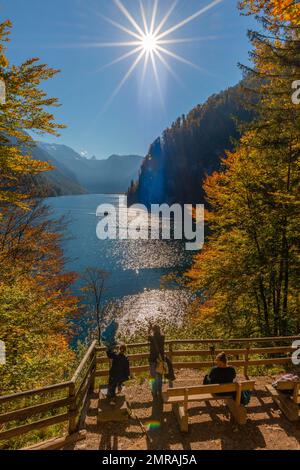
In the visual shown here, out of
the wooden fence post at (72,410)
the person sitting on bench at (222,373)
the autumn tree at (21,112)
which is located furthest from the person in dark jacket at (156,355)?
the autumn tree at (21,112)

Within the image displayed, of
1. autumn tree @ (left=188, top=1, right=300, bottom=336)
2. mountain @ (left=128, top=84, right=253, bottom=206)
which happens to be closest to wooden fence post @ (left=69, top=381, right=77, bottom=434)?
autumn tree @ (left=188, top=1, right=300, bottom=336)

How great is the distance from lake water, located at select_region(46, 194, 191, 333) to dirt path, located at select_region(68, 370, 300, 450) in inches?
774

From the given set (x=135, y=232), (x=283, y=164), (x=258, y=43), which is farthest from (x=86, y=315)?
(x=135, y=232)

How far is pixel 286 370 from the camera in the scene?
995 centimetres

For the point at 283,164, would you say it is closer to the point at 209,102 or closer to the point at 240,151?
the point at 240,151

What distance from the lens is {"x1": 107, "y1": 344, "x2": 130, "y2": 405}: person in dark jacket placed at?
22.2ft

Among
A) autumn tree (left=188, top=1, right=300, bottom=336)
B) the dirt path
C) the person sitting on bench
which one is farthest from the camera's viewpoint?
autumn tree (left=188, top=1, right=300, bottom=336)

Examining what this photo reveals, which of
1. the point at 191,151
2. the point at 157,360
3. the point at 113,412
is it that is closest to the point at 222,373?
the point at 157,360

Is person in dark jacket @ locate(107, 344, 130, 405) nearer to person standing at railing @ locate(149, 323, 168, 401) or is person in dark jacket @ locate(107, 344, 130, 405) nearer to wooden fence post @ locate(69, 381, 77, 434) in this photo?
person standing at railing @ locate(149, 323, 168, 401)

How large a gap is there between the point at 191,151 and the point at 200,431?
152 meters

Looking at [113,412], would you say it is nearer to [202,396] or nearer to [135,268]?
[202,396]

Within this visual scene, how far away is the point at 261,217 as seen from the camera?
529 inches

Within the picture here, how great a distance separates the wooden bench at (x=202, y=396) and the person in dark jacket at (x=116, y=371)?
118 centimetres

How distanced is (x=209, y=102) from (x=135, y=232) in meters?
103
